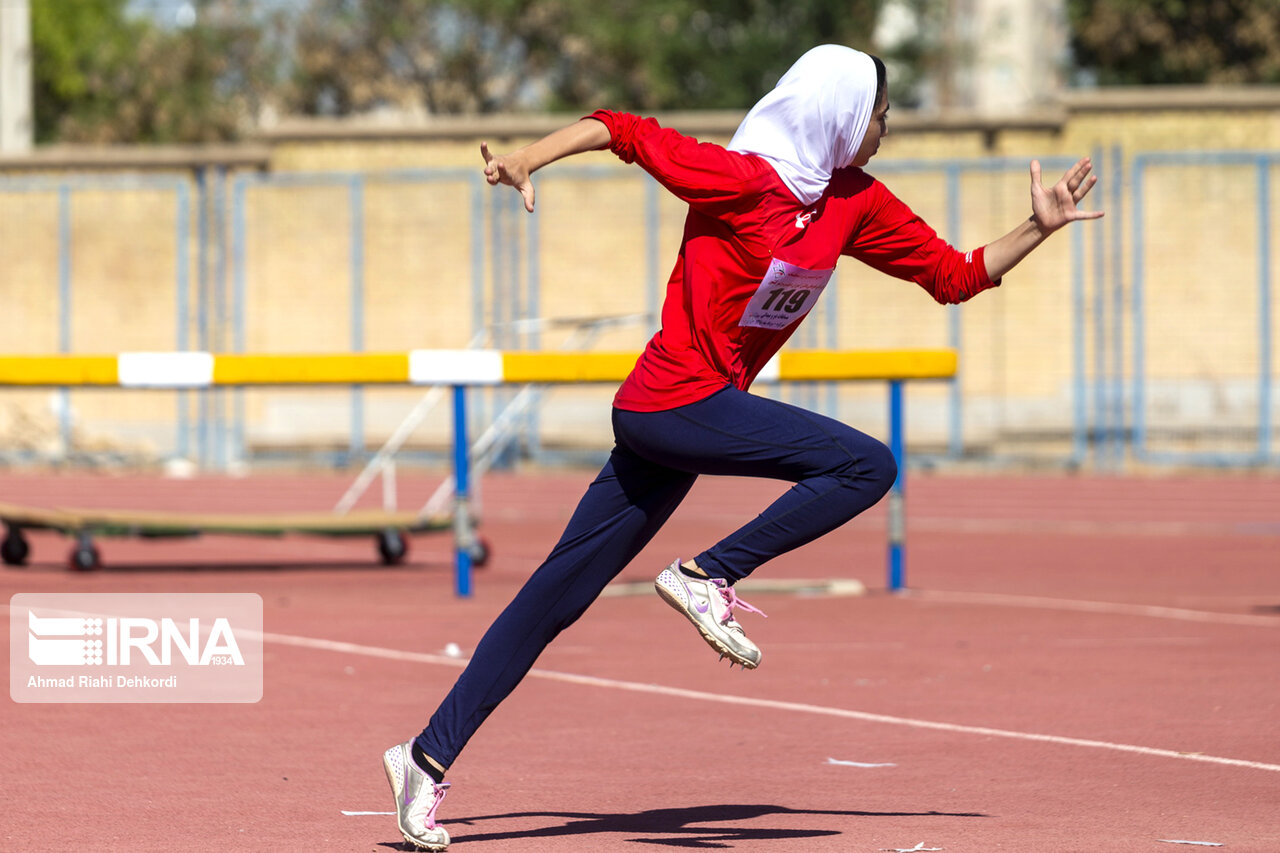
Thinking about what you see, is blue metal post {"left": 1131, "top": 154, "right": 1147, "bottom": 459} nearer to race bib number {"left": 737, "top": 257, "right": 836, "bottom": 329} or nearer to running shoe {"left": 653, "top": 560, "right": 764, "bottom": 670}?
race bib number {"left": 737, "top": 257, "right": 836, "bottom": 329}

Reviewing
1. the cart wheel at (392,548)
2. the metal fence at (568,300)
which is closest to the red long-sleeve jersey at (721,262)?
the cart wheel at (392,548)

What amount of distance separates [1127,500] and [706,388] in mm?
15581

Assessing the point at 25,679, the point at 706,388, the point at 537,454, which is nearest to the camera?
the point at 706,388

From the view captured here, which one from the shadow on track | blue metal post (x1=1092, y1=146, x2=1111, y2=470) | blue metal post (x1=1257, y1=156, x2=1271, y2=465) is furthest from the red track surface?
blue metal post (x1=1257, y1=156, x2=1271, y2=465)

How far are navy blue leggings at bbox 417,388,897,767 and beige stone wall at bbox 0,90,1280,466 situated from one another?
59.5 ft

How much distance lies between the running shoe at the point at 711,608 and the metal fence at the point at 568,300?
17702 mm

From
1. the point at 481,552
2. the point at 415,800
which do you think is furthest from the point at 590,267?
the point at 415,800

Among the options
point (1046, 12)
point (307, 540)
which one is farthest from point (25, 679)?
point (1046, 12)

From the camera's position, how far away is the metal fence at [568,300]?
23.0 meters

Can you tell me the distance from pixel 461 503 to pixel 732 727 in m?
3.98

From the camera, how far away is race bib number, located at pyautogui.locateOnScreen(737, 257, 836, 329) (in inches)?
188

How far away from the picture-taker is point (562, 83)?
40156mm

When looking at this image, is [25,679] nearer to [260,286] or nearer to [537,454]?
[537,454]

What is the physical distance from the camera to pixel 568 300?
24.7 meters
